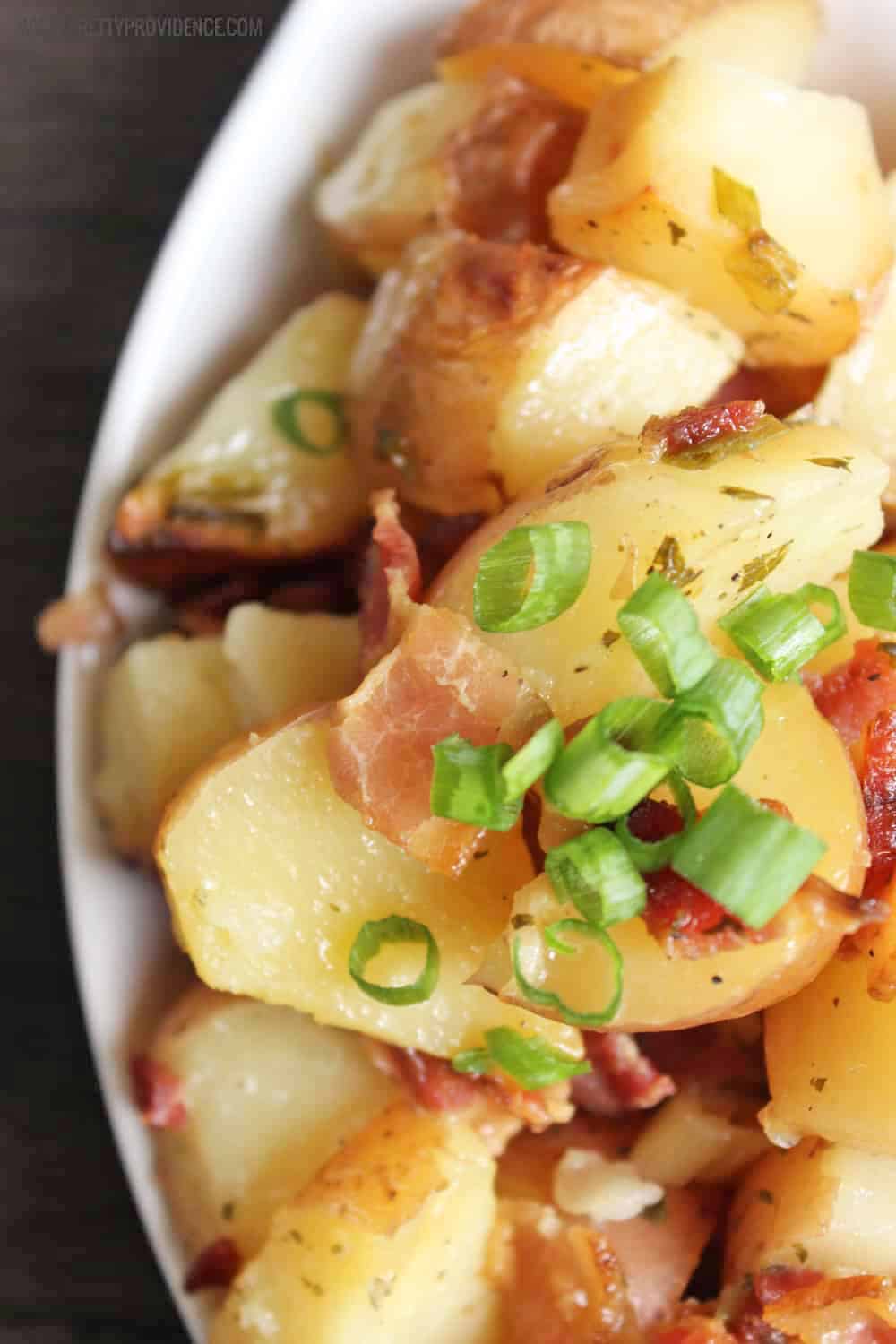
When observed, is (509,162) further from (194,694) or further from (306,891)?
(306,891)

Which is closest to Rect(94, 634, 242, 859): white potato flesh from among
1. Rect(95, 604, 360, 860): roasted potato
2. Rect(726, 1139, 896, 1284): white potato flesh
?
Rect(95, 604, 360, 860): roasted potato

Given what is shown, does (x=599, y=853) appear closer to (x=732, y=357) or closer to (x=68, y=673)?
(x=732, y=357)

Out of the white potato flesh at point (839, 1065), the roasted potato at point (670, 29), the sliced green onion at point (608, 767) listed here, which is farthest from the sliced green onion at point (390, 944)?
the roasted potato at point (670, 29)

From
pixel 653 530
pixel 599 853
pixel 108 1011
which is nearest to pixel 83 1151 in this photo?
pixel 108 1011

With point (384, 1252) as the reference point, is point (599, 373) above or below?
above

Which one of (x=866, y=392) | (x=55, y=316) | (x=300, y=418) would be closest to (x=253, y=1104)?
(x=300, y=418)
